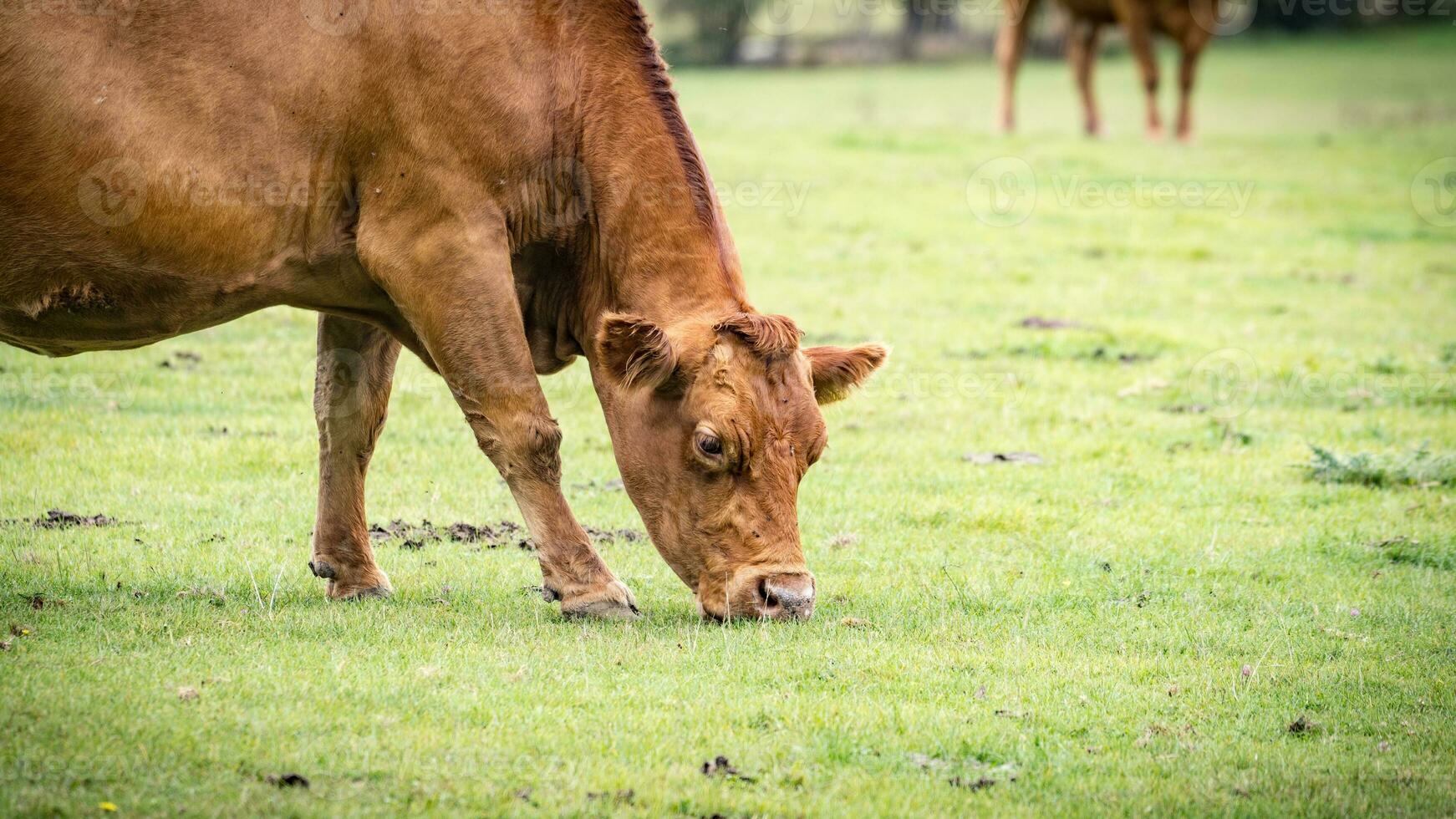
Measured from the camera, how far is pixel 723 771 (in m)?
4.94

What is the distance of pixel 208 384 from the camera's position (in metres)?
11.2

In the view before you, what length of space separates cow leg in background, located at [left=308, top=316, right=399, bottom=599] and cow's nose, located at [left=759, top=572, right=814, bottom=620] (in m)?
1.83

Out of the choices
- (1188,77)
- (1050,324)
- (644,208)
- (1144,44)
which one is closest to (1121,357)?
(1050,324)

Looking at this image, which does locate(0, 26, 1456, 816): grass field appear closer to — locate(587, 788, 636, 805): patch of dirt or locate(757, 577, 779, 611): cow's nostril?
locate(587, 788, 636, 805): patch of dirt

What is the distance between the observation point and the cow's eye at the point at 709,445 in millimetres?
6336

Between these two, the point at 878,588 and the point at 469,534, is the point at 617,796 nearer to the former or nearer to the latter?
the point at 878,588

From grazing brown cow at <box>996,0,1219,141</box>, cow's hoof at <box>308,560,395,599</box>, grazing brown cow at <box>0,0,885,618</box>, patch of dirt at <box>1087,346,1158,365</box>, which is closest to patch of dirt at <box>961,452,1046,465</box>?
patch of dirt at <box>1087,346,1158,365</box>

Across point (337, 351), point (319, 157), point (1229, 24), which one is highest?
point (1229, 24)

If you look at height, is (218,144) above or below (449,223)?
above

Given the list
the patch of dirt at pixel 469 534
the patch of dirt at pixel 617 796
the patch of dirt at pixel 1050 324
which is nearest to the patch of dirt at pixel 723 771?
the patch of dirt at pixel 617 796

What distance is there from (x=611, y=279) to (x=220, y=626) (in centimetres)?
216

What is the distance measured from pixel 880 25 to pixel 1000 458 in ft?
182

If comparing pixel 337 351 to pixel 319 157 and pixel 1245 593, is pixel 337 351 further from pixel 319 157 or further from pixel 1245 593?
pixel 1245 593

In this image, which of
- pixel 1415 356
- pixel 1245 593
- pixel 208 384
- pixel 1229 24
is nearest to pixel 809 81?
pixel 1229 24
